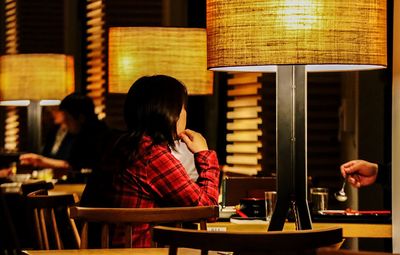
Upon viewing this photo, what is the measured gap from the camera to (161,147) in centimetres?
383

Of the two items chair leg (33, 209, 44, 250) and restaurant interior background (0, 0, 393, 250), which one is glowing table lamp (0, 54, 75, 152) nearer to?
restaurant interior background (0, 0, 393, 250)

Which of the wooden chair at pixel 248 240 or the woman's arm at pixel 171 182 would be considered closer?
the wooden chair at pixel 248 240

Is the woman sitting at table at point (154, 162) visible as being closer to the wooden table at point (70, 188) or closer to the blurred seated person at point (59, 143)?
the wooden table at point (70, 188)

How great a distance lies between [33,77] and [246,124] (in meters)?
1.53

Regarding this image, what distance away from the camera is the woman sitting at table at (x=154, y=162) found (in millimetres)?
3738

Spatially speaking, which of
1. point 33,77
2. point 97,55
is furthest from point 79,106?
point 97,55

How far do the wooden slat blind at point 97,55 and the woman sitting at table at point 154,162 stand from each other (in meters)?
5.93

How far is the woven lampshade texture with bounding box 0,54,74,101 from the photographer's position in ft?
24.9

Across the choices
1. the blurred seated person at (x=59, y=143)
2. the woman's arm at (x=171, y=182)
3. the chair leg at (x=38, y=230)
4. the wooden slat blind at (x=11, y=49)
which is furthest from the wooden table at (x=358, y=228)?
the wooden slat blind at (x=11, y=49)

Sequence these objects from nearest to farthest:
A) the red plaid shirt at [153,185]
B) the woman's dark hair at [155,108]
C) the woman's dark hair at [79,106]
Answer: the red plaid shirt at [153,185], the woman's dark hair at [155,108], the woman's dark hair at [79,106]

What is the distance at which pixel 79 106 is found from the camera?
810cm

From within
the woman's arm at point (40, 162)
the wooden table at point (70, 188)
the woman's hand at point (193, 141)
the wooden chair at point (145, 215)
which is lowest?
the wooden table at point (70, 188)

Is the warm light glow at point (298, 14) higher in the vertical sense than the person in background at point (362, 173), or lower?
higher

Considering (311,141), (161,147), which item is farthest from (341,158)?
(161,147)
